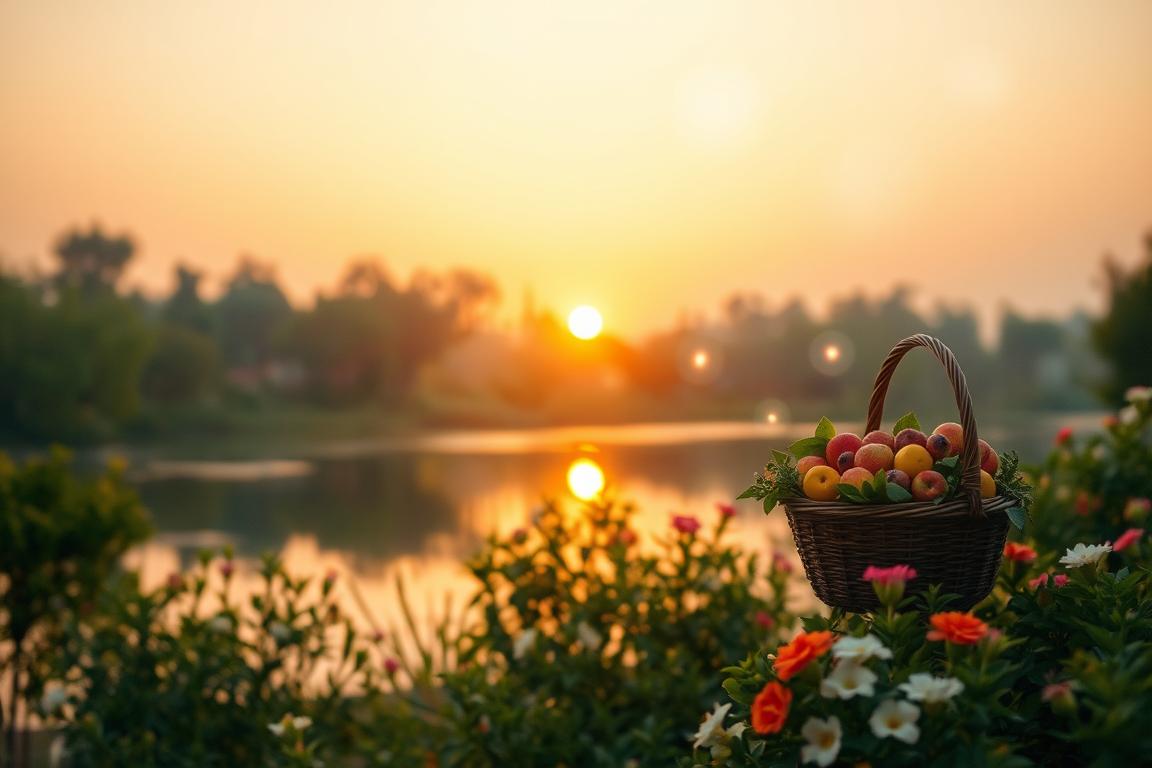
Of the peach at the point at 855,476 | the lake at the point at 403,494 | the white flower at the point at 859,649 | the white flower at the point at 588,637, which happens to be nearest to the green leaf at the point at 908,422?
the peach at the point at 855,476

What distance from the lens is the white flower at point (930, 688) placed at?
5.11 feet

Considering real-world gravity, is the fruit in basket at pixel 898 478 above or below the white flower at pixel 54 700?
above

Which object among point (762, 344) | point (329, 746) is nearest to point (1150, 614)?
point (329, 746)

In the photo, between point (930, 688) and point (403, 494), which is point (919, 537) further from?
point (403, 494)

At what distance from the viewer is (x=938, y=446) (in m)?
1.97

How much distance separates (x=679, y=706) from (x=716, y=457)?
2862 centimetres

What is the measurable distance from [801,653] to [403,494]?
82.9ft

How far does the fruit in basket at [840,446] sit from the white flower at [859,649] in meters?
0.51

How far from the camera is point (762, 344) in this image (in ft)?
136

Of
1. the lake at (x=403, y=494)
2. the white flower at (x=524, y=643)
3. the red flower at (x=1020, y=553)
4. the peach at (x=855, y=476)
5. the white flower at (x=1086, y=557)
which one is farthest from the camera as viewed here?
the lake at (x=403, y=494)

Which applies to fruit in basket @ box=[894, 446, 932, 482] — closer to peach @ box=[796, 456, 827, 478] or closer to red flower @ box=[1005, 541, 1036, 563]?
peach @ box=[796, 456, 827, 478]

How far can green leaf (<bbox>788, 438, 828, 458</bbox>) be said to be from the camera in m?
2.14

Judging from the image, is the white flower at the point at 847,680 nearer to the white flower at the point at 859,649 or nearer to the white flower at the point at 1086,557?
the white flower at the point at 859,649

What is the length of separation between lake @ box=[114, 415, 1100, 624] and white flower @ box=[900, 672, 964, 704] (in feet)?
6.78
